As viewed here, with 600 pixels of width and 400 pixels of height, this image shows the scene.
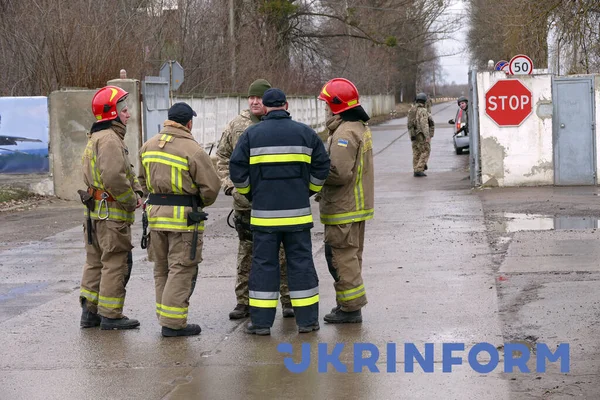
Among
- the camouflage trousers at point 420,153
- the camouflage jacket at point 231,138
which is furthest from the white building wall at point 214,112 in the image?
the camouflage jacket at point 231,138

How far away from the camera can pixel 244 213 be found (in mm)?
7906

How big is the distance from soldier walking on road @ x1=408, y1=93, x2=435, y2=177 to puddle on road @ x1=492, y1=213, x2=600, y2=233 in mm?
6708

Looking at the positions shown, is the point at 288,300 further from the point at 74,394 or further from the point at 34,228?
the point at 34,228

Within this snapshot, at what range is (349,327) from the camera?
24.7ft

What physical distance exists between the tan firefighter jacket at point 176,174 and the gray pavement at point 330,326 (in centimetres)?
93

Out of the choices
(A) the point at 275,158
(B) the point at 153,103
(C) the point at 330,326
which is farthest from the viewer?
(B) the point at 153,103

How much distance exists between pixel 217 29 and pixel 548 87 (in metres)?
19.5

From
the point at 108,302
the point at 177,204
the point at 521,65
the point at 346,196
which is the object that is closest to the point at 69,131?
the point at 521,65

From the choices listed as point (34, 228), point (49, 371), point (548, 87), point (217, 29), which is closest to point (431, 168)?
point (548, 87)

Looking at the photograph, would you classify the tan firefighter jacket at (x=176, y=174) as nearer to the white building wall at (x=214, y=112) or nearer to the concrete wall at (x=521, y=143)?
the concrete wall at (x=521, y=143)

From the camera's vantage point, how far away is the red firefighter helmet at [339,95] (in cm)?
763

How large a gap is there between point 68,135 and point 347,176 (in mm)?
11040

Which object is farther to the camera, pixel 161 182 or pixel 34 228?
pixel 34 228

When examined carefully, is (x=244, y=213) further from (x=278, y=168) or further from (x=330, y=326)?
(x=330, y=326)
